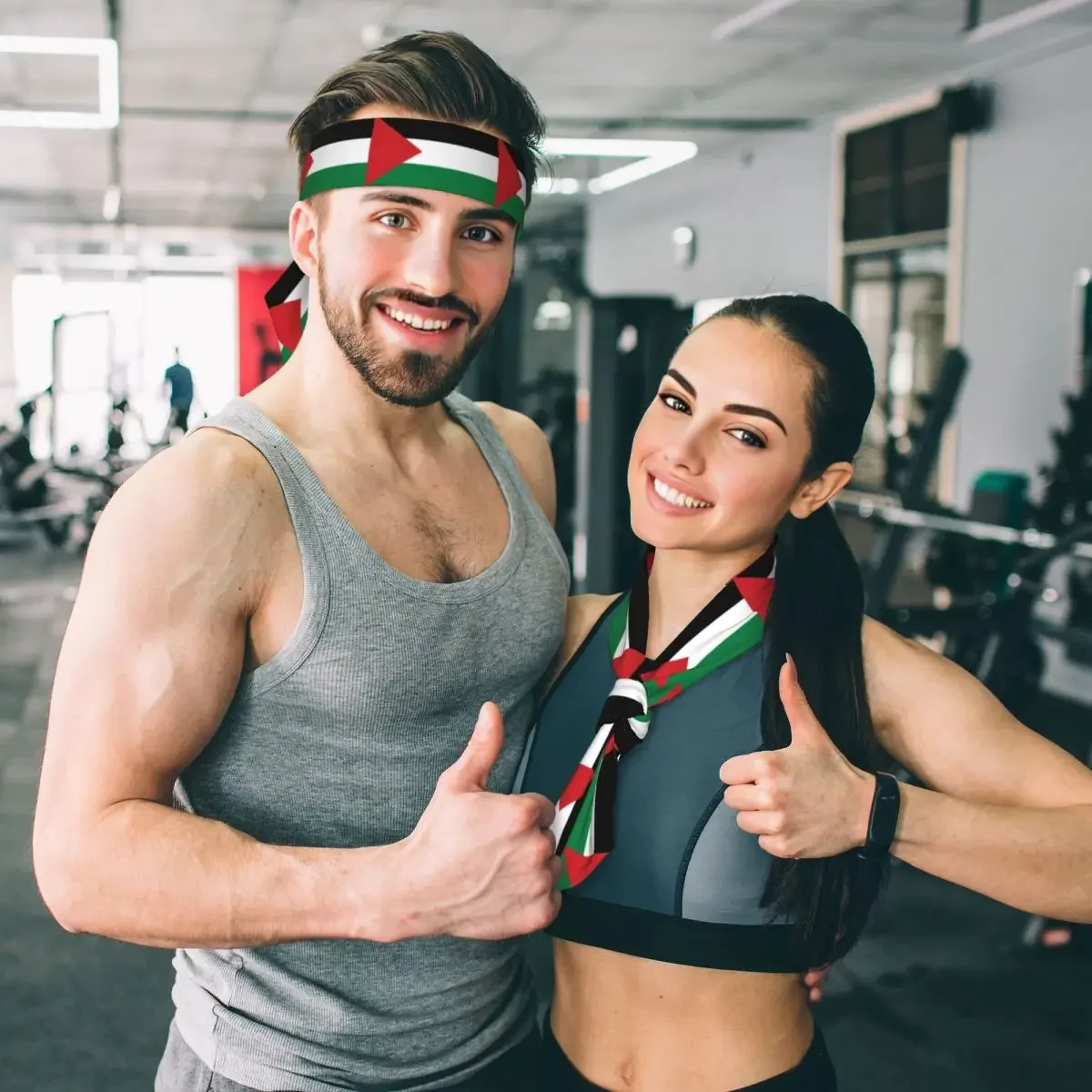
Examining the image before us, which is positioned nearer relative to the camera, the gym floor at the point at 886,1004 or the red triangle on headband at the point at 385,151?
the red triangle on headband at the point at 385,151

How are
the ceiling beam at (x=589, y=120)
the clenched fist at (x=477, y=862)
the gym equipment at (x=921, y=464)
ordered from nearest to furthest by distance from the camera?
the clenched fist at (x=477, y=862) → the gym equipment at (x=921, y=464) → the ceiling beam at (x=589, y=120)

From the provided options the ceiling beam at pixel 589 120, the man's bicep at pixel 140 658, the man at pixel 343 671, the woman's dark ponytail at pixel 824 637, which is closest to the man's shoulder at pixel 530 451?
the man at pixel 343 671

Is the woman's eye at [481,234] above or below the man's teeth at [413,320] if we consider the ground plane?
above

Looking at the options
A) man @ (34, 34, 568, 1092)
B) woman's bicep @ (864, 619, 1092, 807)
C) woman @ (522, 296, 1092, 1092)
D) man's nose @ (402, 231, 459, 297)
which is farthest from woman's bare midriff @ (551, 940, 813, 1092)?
man's nose @ (402, 231, 459, 297)

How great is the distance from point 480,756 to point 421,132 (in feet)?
2.05

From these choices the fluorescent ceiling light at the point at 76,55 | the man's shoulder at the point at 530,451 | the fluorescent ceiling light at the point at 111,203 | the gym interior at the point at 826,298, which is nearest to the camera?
the man's shoulder at the point at 530,451

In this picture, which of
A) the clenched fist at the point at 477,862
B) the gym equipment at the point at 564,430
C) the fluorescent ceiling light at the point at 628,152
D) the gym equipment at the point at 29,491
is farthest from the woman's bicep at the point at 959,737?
the gym equipment at the point at 29,491

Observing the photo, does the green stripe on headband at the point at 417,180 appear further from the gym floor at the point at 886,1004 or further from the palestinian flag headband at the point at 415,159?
the gym floor at the point at 886,1004

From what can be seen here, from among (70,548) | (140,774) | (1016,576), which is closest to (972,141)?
(1016,576)

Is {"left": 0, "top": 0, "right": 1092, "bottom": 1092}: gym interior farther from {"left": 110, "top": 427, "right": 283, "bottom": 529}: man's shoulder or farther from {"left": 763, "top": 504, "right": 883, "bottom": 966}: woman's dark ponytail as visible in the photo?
{"left": 763, "top": 504, "right": 883, "bottom": 966}: woman's dark ponytail

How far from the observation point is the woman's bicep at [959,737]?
3.95 feet

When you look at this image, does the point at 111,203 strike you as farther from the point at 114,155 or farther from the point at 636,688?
the point at 636,688

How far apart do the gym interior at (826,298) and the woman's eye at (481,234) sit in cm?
32

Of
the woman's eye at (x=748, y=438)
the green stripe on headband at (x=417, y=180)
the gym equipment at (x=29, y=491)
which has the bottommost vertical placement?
the gym equipment at (x=29, y=491)
